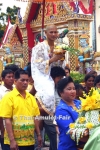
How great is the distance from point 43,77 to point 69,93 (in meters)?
1.38

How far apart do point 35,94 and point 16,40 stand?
508 inches

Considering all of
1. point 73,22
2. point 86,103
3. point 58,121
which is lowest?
point 58,121

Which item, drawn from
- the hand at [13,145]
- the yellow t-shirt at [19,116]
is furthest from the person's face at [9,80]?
the hand at [13,145]

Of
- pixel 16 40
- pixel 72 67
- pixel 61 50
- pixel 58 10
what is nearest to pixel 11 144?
pixel 61 50

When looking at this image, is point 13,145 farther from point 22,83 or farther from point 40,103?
point 40,103

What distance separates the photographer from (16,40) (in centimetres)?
1855

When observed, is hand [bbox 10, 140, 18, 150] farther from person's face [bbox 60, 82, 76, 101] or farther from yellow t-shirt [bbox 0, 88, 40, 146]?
person's face [bbox 60, 82, 76, 101]

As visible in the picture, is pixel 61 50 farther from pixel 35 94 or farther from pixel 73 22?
pixel 73 22

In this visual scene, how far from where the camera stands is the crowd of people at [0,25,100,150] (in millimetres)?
4225

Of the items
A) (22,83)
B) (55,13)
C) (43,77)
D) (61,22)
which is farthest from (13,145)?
(55,13)

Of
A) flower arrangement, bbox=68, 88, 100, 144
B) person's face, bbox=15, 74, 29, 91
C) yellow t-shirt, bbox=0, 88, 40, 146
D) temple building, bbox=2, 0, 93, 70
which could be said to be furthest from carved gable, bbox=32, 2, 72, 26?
flower arrangement, bbox=68, 88, 100, 144

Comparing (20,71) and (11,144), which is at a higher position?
(20,71)

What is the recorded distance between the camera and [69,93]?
4414 millimetres

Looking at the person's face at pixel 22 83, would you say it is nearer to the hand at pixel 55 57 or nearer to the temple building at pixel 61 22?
the hand at pixel 55 57
